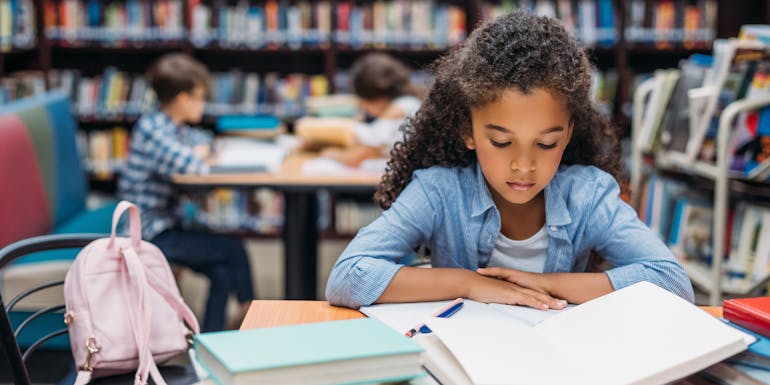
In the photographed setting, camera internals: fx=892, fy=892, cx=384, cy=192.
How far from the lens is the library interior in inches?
40.8

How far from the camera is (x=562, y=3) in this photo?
4.69m

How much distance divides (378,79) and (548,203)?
195cm

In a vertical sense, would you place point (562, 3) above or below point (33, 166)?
above

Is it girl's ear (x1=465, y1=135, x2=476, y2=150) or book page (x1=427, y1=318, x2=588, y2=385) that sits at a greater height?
girl's ear (x1=465, y1=135, x2=476, y2=150)

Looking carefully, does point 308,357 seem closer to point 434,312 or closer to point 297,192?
point 434,312

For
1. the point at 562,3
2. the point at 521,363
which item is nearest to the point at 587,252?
the point at 521,363

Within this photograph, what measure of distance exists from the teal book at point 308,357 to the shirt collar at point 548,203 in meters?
0.51

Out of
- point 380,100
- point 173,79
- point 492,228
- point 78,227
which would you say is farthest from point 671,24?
point 492,228

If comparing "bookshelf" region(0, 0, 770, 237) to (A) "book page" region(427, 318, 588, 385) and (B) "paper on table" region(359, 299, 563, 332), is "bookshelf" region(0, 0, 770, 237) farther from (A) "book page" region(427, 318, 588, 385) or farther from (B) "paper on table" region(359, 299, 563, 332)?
(A) "book page" region(427, 318, 588, 385)

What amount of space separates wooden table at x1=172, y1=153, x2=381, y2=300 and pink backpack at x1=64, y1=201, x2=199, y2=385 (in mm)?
1389

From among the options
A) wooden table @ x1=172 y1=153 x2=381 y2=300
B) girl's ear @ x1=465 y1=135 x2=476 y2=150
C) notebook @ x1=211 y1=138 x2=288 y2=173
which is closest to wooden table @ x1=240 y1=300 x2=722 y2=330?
girl's ear @ x1=465 y1=135 x2=476 y2=150

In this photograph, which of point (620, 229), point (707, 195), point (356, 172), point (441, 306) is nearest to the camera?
point (441, 306)

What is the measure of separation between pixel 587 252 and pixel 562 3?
3419 mm

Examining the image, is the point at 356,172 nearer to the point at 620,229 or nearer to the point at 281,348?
the point at 620,229
